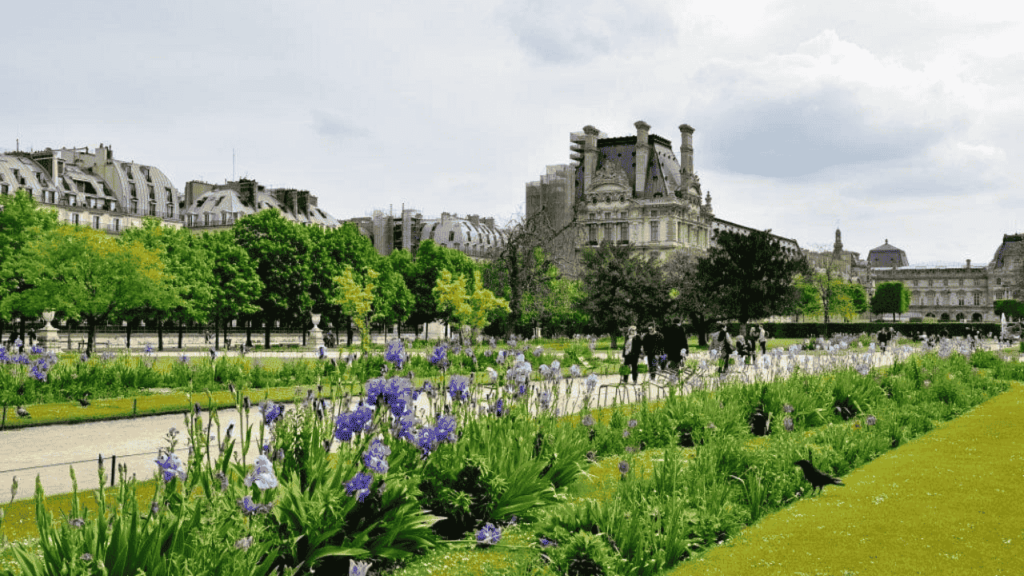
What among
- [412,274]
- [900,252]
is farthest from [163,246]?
[900,252]

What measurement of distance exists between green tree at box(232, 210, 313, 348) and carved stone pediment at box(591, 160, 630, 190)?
6265 centimetres

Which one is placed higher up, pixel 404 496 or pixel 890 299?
pixel 890 299

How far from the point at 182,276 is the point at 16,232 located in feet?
28.6

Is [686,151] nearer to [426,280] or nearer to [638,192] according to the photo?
[638,192]

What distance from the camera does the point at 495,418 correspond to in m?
7.93

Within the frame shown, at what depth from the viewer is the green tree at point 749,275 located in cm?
4747

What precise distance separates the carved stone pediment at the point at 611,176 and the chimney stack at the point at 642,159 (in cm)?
159

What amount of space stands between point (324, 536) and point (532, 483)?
7.77 feet

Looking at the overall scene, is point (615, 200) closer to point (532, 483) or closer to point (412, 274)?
point (412, 274)

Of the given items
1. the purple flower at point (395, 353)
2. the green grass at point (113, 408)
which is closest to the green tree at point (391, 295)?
the green grass at point (113, 408)

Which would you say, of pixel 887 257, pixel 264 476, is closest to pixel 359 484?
pixel 264 476

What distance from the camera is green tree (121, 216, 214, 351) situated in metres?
41.6

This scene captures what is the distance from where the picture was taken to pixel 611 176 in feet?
343

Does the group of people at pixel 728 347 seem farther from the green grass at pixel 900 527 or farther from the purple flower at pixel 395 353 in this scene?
the purple flower at pixel 395 353
